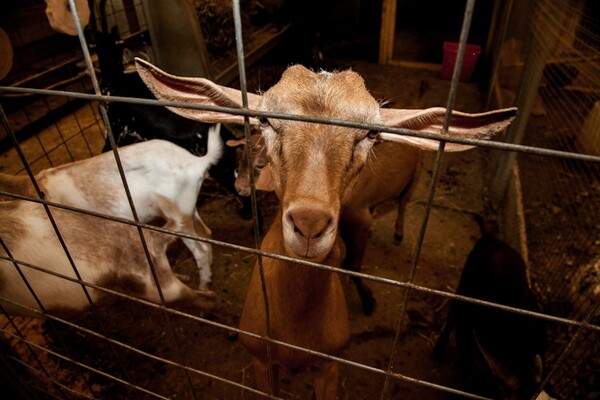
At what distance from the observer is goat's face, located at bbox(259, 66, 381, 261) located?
1.21m

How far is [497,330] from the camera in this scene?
7.43ft

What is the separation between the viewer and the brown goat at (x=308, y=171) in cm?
121

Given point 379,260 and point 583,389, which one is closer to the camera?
point 583,389

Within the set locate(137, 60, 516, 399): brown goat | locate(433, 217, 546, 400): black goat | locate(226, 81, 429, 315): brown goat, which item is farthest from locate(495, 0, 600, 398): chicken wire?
locate(137, 60, 516, 399): brown goat

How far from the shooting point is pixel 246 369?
9.36ft

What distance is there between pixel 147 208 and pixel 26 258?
897 millimetres

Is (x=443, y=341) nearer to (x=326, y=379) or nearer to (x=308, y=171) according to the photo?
(x=326, y=379)

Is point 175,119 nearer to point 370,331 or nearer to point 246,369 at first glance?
point 246,369

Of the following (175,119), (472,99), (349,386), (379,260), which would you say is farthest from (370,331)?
(472,99)

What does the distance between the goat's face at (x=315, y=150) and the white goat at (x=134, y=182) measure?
1.57 meters

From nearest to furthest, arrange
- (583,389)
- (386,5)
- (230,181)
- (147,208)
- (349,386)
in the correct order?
(583,389) < (349,386) < (147,208) < (230,181) < (386,5)

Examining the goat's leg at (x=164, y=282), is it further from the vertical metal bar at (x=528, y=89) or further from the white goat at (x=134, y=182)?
the vertical metal bar at (x=528, y=89)

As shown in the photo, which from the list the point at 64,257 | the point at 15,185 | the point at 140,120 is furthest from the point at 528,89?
the point at 15,185

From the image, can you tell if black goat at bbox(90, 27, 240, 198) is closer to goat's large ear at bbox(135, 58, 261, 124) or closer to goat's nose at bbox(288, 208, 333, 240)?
goat's large ear at bbox(135, 58, 261, 124)
